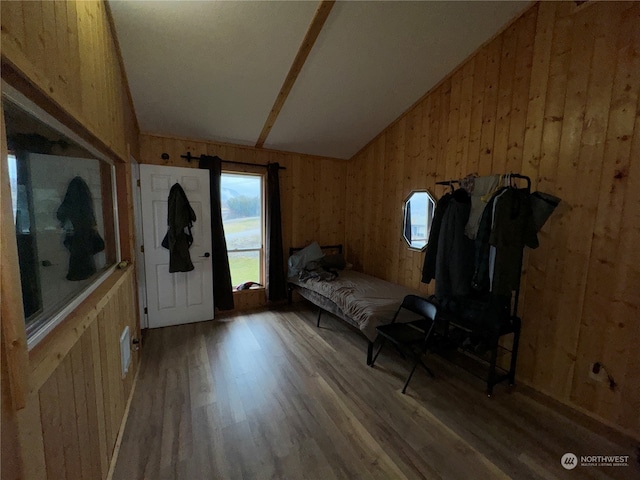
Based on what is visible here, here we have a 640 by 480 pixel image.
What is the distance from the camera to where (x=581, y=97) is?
1.87 meters

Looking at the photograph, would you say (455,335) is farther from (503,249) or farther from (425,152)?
(425,152)

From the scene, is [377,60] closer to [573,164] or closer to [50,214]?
[573,164]

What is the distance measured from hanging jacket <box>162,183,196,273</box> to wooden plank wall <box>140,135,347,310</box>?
0.51 meters

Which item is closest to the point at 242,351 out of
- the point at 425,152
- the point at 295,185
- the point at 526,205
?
the point at 295,185

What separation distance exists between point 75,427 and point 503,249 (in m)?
2.56

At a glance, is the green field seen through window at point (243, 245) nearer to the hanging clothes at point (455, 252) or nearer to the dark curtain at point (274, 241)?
the dark curtain at point (274, 241)

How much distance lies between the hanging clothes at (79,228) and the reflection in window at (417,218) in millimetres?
3045

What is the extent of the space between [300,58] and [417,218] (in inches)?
83.8

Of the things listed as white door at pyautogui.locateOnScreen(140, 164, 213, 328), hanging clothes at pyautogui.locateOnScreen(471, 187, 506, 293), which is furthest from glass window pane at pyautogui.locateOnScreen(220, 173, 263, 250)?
hanging clothes at pyautogui.locateOnScreen(471, 187, 506, 293)

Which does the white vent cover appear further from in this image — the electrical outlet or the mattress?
the electrical outlet

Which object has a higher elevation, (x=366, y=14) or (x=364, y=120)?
(x=366, y=14)

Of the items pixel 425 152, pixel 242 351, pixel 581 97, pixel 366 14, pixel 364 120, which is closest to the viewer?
pixel 581 97

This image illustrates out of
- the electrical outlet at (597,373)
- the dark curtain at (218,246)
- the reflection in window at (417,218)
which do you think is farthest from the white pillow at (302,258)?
the electrical outlet at (597,373)

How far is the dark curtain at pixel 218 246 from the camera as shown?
340cm
